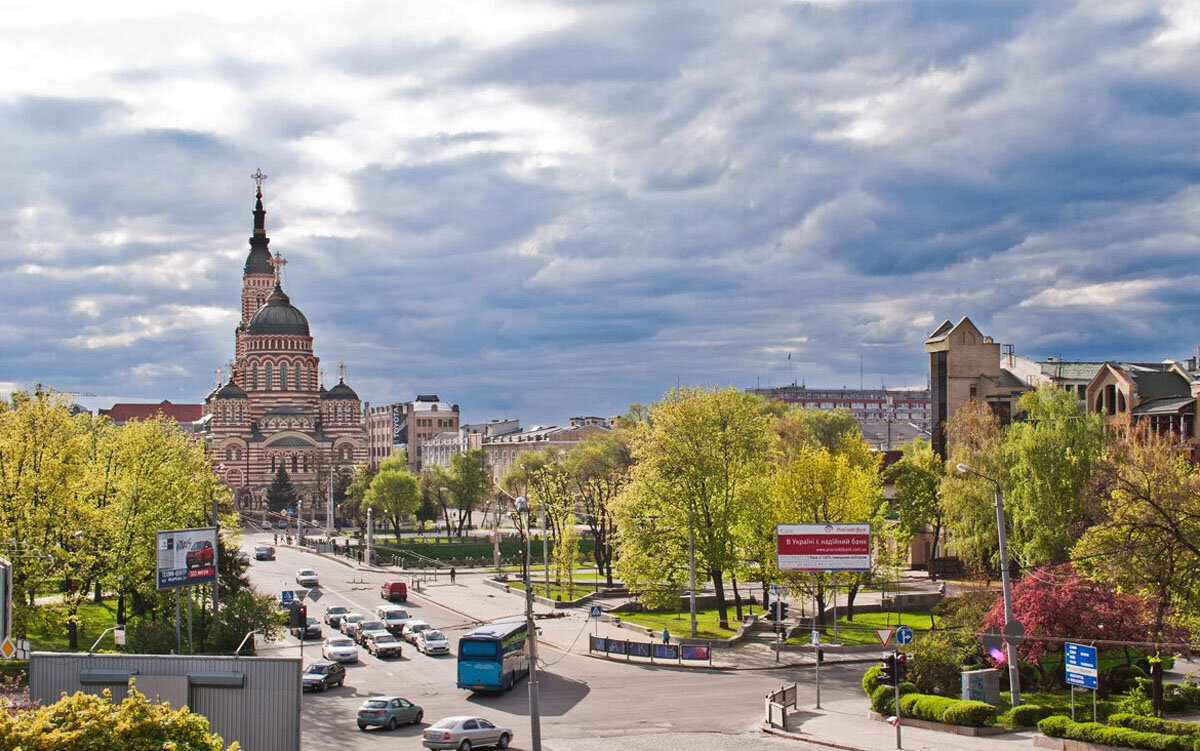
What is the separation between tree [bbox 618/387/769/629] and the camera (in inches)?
2275

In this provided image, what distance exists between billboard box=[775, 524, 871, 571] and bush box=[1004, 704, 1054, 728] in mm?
14521

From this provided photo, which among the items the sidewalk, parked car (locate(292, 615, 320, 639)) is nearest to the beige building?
parked car (locate(292, 615, 320, 639))

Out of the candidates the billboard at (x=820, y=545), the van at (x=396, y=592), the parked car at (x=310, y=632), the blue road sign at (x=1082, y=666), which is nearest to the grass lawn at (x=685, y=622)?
the billboard at (x=820, y=545)

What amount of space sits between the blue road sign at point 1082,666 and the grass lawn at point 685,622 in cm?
2371

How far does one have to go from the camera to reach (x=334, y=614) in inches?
2525

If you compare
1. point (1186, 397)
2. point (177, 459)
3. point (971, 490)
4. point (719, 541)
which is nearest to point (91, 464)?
point (177, 459)

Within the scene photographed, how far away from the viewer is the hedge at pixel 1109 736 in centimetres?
3044

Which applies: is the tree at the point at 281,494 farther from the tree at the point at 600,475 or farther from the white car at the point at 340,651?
the white car at the point at 340,651

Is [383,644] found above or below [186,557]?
below

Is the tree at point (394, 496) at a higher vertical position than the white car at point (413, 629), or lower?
higher

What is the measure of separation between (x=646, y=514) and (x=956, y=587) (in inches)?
952

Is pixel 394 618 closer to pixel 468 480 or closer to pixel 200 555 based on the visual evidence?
pixel 200 555

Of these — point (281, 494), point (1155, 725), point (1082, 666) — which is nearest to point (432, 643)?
point (1082, 666)

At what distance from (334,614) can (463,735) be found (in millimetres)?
33510
